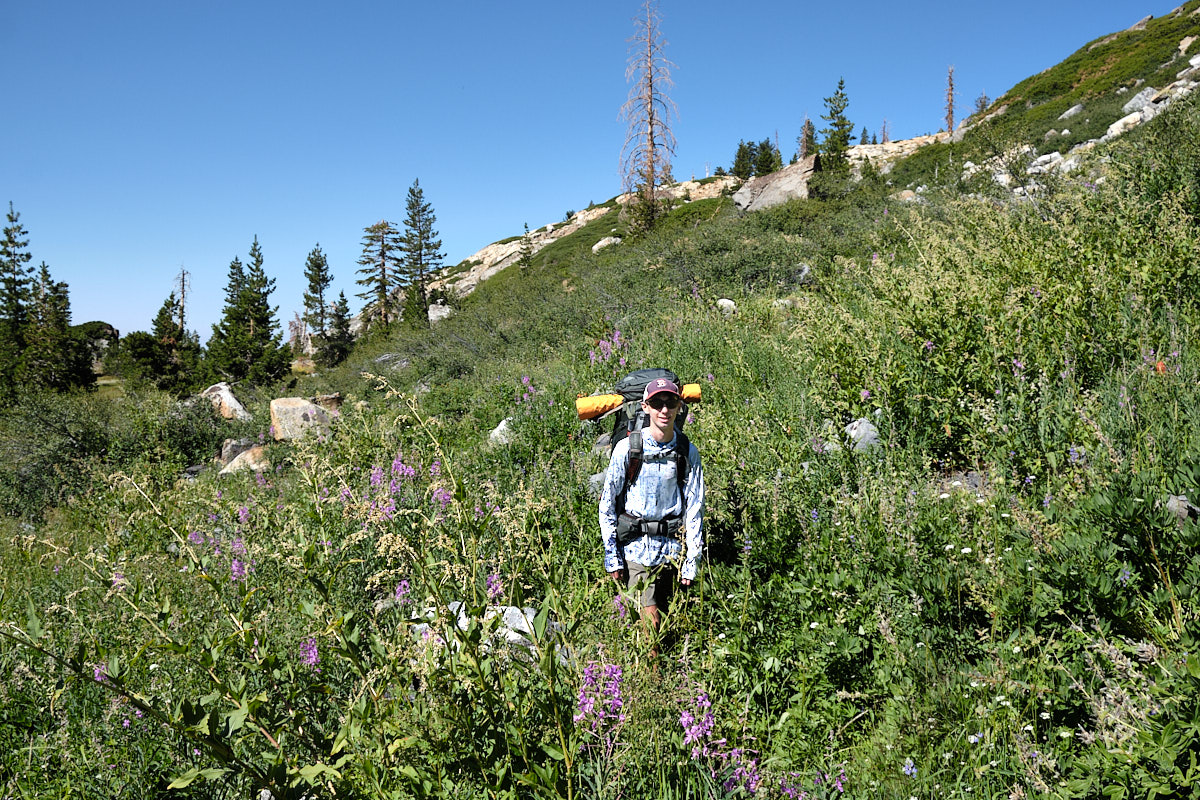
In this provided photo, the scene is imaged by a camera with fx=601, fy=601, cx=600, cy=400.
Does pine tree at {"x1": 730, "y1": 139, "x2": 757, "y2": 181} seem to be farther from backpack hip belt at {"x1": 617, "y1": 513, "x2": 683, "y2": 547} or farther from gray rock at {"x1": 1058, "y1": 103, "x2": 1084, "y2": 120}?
backpack hip belt at {"x1": 617, "y1": 513, "x2": 683, "y2": 547}

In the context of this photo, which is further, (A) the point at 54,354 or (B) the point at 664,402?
(A) the point at 54,354

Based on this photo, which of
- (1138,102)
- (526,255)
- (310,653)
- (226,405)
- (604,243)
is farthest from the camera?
(526,255)

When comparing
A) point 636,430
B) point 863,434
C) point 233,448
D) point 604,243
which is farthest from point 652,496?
point 604,243

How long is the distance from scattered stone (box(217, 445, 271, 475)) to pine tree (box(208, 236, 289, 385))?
20376 millimetres

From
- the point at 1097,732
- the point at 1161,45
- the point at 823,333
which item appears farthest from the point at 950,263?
the point at 1161,45

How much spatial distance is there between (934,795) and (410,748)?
1.96 m

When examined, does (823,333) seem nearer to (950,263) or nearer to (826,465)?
(950,263)

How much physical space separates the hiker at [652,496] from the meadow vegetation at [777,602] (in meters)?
0.35

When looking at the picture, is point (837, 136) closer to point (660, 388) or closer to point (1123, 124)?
point (1123, 124)

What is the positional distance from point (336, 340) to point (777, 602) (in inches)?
2172

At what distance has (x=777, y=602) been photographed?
10.8 feet

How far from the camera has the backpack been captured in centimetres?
375

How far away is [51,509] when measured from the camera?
11602 millimetres

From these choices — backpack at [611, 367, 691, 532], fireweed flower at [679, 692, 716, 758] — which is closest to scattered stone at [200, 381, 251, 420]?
backpack at [611, 367, 691, 532]
